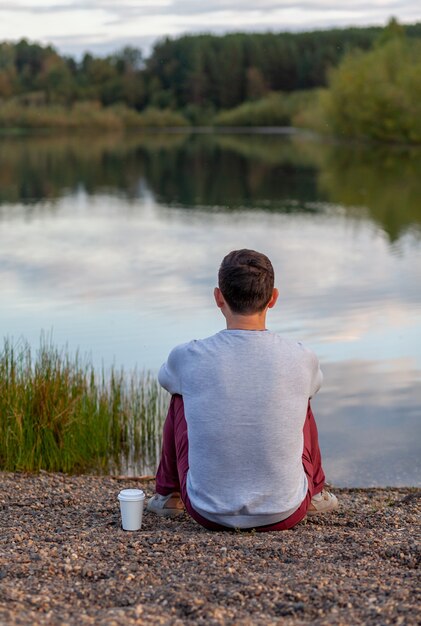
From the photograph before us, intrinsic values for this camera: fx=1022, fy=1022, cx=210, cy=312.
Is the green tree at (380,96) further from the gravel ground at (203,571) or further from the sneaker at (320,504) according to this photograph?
the gravel ground at (203,571)

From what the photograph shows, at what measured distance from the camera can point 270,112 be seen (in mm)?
85562

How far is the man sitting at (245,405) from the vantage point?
3629mm

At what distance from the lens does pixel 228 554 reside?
344cm

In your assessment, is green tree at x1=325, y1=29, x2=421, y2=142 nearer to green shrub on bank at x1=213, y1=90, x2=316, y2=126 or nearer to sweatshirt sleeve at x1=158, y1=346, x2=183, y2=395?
green shrub on bank at x1=213, y1=90, x2=316, y2=126

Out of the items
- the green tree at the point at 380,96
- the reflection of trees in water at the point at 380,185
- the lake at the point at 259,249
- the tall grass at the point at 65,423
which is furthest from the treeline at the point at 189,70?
the tall grass at the point at 65,423

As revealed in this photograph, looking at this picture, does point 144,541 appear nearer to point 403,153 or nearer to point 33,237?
point 33,237

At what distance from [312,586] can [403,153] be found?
44138 millimetres

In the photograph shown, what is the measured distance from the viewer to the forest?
268 ft

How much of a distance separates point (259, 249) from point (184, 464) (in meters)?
13.9

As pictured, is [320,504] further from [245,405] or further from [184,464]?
[245,405]

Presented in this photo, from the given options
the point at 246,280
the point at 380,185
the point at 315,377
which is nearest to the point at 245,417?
the point at 315,377

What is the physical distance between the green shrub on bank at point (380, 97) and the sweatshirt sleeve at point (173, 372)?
1687 inches

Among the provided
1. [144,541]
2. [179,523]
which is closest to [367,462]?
[179,523]

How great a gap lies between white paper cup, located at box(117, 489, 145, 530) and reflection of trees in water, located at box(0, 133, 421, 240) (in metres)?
16.5
